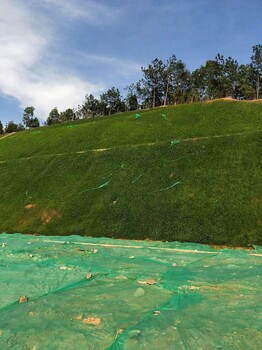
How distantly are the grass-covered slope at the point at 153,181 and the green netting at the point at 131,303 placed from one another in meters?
5.53

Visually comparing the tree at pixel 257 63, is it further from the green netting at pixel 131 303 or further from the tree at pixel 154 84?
the green netting at pixel 131 303

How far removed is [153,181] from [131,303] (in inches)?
530

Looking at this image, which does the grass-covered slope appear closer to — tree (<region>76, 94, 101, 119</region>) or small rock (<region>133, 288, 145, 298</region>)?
small rock (<region>133, 288, 145, 298</region>)

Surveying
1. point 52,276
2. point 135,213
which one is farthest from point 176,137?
point 52,276

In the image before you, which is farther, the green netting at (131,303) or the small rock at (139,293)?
the small rock at (139,293)

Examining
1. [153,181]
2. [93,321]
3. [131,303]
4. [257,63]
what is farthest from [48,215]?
[257,63]

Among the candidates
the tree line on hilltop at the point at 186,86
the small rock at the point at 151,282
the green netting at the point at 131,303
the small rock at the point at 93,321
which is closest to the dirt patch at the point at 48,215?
the green netting at the point at 131,303

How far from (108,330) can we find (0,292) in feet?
9.80

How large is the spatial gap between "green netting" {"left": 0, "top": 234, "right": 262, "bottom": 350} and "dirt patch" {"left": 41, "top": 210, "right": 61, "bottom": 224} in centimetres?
920

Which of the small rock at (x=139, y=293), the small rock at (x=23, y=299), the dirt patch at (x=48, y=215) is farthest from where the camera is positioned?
the dirt patch at (x=48, y=215)

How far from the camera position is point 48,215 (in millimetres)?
19516

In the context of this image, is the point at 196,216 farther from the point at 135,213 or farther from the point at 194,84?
the point at 194,84

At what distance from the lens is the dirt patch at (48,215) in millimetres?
19062

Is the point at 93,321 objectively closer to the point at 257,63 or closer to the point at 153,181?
the point at 153,181
